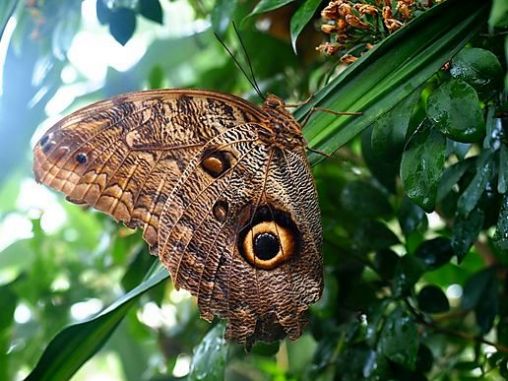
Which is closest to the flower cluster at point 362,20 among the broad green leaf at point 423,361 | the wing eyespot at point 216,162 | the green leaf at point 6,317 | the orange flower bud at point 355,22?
the orange flower bud at point 355,22

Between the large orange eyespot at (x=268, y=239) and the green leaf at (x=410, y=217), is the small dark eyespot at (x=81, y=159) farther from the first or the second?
the green leaf at (x=410, y=217)

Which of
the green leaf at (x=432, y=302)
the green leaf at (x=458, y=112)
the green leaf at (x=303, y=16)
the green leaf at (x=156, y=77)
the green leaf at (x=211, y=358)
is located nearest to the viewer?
the green leaf at (x=458, y=112)

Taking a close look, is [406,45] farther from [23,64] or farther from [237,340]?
[23,64]

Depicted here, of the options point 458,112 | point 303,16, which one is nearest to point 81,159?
point 303,16

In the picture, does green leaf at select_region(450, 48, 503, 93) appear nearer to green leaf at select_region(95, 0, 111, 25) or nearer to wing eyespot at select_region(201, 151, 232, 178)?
wing eyespot at select_region(201, 151, 232, 178)

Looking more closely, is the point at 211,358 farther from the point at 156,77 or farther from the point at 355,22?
the point at 156,77

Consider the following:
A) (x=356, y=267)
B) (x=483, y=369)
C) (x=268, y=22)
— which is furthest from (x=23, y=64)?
(x=483, y=369)
